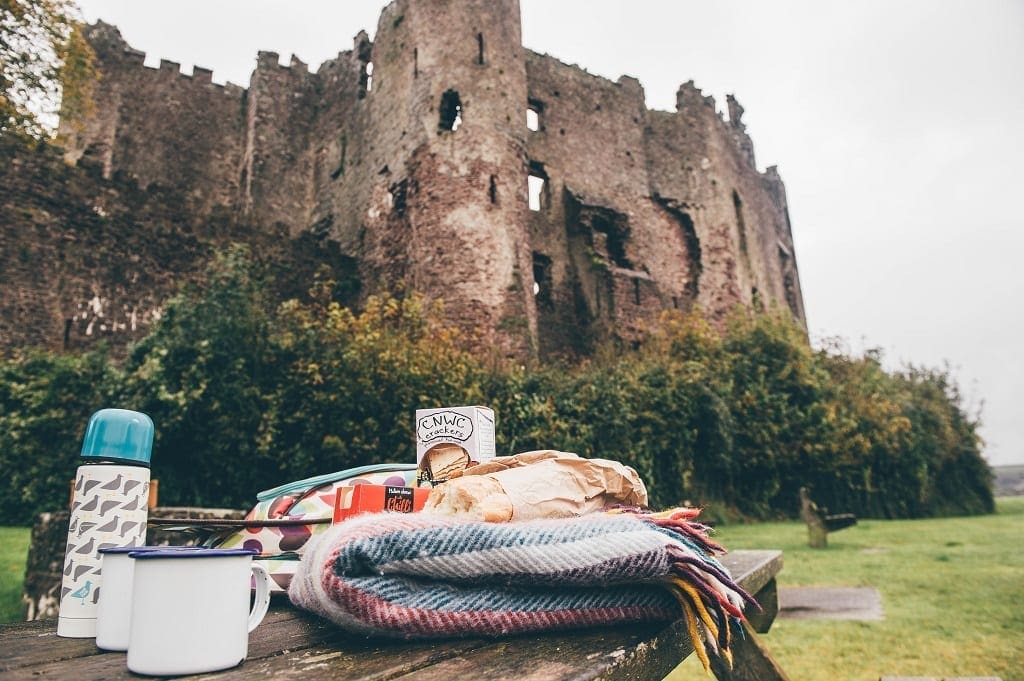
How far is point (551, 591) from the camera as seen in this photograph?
3.38ft

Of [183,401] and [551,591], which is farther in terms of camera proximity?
[183,401]

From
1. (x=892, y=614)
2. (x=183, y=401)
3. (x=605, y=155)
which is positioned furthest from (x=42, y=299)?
(x=605, y=155)

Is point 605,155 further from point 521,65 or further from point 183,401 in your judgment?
point 183,401

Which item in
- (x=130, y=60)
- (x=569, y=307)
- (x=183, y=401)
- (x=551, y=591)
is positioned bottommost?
(x=551, y=591)

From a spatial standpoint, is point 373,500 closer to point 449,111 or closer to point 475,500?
point 475,500

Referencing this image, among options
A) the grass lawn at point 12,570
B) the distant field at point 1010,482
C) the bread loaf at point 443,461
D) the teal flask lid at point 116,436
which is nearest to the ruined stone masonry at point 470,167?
the grass lawn at point 12,570

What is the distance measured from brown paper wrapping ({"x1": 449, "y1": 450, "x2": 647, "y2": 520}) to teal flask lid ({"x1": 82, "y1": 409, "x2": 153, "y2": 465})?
22.9 inches

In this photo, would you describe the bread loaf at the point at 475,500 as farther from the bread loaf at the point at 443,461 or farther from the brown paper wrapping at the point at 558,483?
the bread loaf at the point at 443,461

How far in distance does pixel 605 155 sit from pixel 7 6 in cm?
1255

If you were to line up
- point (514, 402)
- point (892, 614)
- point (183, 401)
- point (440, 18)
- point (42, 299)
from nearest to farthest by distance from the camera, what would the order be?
point (892, 614)
point (183, 401)
point (514, 402)
point (42, 299)
point (440, 18)

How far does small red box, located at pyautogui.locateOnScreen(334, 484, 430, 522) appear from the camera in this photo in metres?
1.38

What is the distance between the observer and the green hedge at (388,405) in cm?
765

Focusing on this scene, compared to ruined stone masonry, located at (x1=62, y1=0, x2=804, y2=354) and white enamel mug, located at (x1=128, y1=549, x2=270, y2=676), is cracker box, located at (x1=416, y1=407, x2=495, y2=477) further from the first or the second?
ruined stone masonry, located at (x1=62, y1=0, x2=804, y2=354)

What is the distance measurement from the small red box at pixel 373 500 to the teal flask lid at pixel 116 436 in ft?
1.34
